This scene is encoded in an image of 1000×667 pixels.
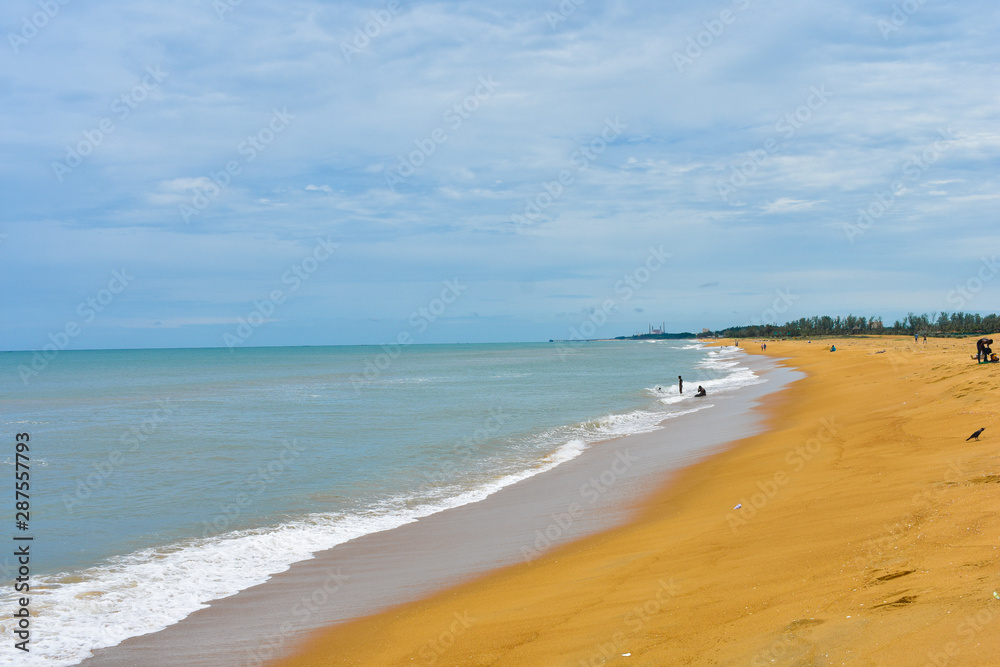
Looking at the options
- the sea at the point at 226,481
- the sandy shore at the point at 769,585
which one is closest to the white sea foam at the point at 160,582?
the sea at the point at 226,481

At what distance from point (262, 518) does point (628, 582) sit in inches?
338

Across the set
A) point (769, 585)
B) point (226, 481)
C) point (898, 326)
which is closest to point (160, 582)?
point (226, 481)

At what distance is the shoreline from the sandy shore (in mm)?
566

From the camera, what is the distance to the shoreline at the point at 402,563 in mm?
7449

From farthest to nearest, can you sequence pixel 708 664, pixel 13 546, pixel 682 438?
pixel 682 438, pixel 13 546, pixel 708 664

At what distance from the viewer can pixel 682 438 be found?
2052 cm

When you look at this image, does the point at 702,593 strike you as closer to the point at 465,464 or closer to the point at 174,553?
the point at 174,553

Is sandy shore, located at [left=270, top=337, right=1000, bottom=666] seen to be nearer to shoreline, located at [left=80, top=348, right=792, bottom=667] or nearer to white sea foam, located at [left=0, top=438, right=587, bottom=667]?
shoreline, located at [left=80, top=348, right=792, bottom=667]

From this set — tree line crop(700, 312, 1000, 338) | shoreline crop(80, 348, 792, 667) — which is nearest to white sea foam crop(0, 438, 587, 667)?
shoreline crop(80, 348, 792, 667)

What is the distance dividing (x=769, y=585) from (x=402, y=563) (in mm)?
5924

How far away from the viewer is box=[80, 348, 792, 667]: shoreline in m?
7.45

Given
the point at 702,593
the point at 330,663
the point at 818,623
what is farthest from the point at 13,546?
the point at 818,623

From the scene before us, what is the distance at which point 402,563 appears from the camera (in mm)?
10031

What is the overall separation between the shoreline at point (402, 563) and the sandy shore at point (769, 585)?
57 centimetres
